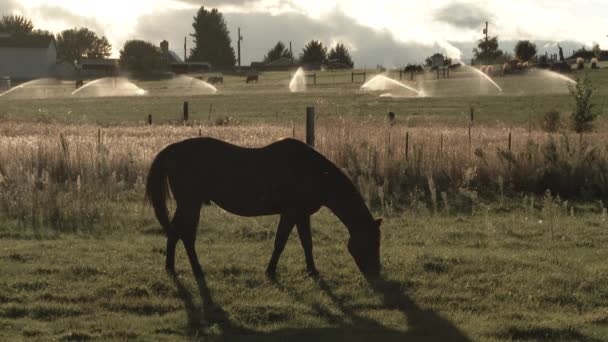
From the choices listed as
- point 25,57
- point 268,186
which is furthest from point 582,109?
point 25,57

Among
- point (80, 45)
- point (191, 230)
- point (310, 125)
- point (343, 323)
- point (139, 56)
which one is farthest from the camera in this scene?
point (80, 45)

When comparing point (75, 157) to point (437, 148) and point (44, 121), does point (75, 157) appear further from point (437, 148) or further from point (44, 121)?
point (44, 121)

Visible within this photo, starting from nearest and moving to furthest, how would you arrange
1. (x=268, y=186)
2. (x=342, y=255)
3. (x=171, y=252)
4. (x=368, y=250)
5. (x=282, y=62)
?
(x=368, y=250) < (x=268, y=186) < (x=171, y=252) < (x=342, y=255) < (x=282, y=62)

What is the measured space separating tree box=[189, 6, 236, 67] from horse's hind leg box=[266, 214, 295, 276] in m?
143

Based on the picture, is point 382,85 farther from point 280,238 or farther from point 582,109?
point 280,238

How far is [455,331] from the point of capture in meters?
7.92

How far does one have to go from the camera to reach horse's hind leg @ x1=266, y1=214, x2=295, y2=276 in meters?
9.64

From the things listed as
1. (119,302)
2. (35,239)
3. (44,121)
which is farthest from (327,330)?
(44,121)

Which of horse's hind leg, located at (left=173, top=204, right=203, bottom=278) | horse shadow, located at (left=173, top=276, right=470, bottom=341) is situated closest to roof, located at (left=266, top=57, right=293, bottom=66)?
horse's hind leg, located at (left=173, top=204, right=203, bottom=278)

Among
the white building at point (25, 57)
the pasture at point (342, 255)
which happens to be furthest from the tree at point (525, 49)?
the pasture at point (342, 255)

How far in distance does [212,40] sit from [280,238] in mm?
145038

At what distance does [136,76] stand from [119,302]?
107627 millimetres

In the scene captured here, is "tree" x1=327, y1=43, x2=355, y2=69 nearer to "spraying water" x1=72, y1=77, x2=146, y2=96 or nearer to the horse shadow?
"spraying water" x1=72, y1=77, x2=146, y2=96

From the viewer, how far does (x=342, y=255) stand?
1105 centimetres
